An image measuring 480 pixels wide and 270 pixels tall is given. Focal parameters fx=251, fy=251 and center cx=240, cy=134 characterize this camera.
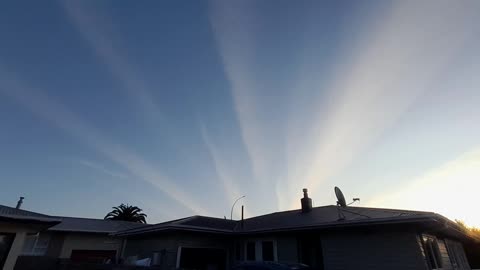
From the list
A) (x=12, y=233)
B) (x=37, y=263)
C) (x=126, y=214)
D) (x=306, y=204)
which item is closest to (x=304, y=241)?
(x=306, y=204)

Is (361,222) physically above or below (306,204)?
below

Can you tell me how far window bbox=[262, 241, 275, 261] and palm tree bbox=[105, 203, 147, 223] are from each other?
29565 mm

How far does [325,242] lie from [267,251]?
334 centimetres

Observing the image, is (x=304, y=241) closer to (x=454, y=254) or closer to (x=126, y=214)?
(x=454, y=254)

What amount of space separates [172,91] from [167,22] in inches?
145

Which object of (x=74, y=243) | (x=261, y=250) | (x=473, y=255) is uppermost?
(x=74, y=243)

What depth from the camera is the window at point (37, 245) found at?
1917 centimetres

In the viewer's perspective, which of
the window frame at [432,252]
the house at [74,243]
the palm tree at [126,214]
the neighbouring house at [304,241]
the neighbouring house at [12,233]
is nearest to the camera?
the neighbouring house at [12,233]

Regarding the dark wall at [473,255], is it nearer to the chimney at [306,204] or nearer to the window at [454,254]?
the window at [454,254]

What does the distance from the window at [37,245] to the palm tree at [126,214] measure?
17.1 meters

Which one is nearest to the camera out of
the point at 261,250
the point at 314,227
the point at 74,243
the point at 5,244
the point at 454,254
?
the point at 5,244

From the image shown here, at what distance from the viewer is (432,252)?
33.9 feet

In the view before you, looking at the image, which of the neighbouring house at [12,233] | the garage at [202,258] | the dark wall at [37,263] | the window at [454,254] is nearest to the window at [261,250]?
the garage at [202,258]

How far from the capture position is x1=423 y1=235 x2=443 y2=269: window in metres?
9.82
